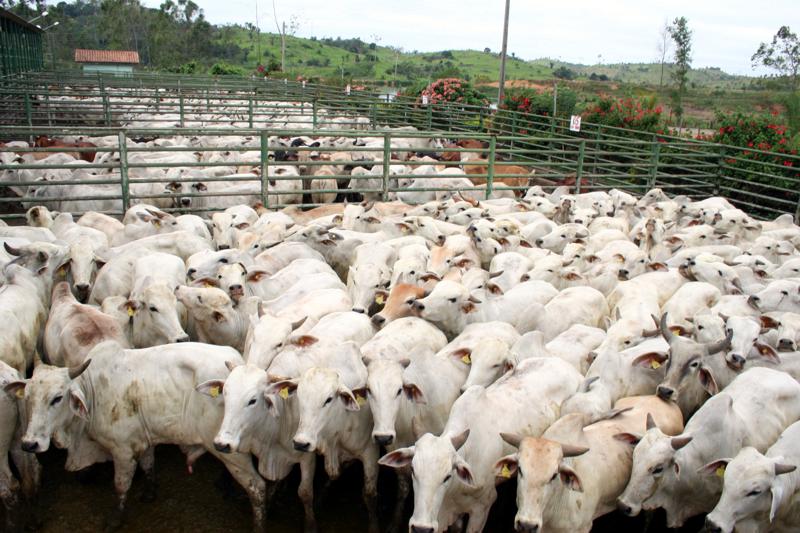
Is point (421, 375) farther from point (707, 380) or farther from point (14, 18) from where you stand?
point (14, 18)

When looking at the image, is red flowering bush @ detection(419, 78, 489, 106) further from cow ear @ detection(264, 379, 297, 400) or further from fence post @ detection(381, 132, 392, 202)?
cow ear @ detection(264, 379, 297, 400)

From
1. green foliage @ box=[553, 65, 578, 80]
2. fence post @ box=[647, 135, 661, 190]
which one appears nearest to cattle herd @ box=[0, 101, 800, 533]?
fence post @ box=[647, 135, 661, 190]

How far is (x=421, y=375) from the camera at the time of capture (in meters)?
5.06

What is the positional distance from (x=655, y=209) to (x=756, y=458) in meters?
7.48

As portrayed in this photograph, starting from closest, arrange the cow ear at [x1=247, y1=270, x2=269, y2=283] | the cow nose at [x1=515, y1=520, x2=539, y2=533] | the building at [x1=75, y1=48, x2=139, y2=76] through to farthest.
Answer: the cow nose at [x1=515, y1=520, x2=539, y2=533]
the cow ear at [x1=247, y1=270, x2=269, y2=283]
the building at [x1=75, y1=48, x2=139, y2=76]

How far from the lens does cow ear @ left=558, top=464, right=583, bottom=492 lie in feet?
12.8

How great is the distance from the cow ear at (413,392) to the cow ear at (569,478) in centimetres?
109

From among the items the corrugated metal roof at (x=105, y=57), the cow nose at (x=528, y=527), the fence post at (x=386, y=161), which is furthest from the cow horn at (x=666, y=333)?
the corrugated metal roof at (x=105, y=57)

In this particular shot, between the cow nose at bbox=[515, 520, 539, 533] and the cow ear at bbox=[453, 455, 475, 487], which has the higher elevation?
the cow ear at bbox=[453, 455, 475, 487]

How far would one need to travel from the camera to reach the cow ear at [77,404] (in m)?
4.61

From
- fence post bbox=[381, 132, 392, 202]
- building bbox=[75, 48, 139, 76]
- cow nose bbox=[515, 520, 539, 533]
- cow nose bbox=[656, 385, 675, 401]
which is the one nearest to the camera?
cow nose bbox=[515, 520, 539, 533]

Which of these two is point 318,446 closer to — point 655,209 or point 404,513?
point 404,513

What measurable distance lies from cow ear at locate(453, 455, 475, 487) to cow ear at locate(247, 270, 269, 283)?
3.44m

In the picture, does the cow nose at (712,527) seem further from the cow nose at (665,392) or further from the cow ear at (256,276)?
the cow ear at (256,276)
